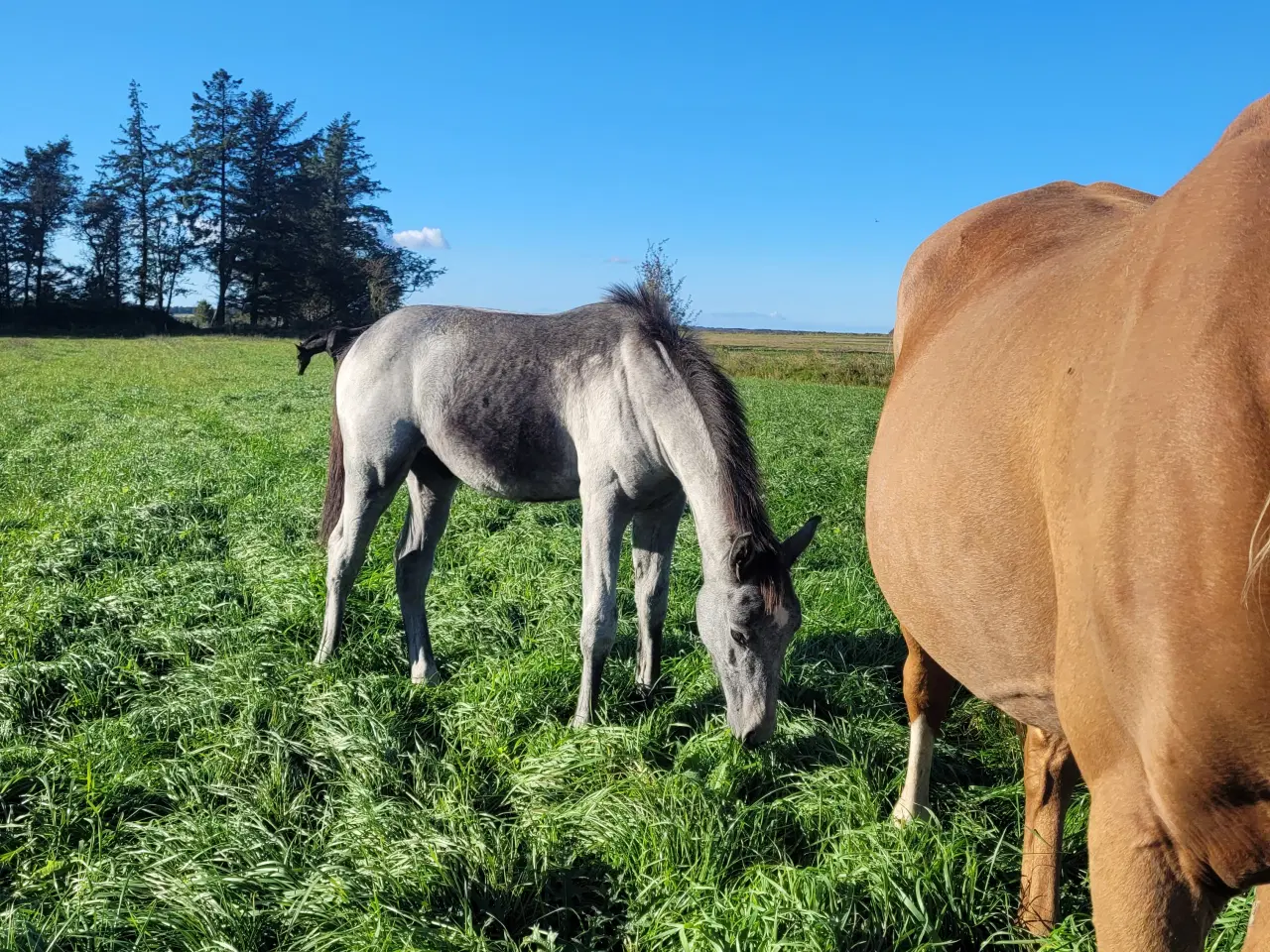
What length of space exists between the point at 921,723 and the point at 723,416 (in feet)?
4.62

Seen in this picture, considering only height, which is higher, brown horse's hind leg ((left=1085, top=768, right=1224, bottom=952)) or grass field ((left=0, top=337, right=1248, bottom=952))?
brown horse's hind leg ((left=1085, top=768, right=1224, bottom=952))

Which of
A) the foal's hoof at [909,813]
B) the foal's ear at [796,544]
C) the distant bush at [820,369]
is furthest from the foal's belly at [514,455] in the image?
the distant bush at [820,369]

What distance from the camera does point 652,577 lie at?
160 inches

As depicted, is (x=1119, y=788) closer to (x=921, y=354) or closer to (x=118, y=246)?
(x=921, y=354)

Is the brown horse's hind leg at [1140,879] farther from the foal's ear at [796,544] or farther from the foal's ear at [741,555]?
the foal's ear at [796,544]

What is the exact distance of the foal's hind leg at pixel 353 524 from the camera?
167 inches

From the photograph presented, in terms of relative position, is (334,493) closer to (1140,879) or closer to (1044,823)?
(1044,823)

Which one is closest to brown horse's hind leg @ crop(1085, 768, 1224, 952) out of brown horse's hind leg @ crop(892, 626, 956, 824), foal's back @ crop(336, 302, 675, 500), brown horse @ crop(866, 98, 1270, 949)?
brown horse @ crop(866, 98, 1270, 949)

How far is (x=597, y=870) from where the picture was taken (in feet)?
8.75

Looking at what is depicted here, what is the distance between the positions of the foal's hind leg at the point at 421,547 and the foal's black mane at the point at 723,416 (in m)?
1.53

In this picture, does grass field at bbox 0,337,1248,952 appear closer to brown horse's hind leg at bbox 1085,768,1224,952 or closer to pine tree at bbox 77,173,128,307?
brown horse's hind leg at bbox 1085,768,1224,952

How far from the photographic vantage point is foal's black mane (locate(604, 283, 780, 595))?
124 inches

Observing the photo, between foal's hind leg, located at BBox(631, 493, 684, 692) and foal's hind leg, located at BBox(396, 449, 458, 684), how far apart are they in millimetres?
1140

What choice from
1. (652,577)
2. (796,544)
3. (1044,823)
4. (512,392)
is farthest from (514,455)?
(1044,823)
